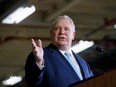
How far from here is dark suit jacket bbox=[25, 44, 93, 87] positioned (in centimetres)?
229

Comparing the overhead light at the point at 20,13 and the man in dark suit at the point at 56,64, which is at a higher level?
the overhead light at the point at 20,13

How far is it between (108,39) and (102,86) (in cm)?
608

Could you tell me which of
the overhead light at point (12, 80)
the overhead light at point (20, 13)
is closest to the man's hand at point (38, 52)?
the overhead light at point (20, 13)

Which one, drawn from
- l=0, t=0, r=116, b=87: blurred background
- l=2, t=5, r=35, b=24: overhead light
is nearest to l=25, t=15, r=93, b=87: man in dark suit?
l=2, t=5, r=35, b=24: overhead light

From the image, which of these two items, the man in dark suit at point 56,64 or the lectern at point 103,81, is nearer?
the lectern at point 103,81

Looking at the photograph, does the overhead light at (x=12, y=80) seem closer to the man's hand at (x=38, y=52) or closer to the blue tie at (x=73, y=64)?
the blue tie at (x=73, y=64)

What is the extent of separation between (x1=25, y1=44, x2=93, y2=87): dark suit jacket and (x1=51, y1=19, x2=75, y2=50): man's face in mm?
48

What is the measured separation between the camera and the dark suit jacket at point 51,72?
7.50 ft

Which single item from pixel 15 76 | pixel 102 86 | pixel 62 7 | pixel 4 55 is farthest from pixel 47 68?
pixel 15 76

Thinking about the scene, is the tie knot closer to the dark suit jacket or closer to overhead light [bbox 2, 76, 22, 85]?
the dark suit jacket

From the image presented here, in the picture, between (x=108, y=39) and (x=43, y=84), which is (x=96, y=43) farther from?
(x=43, y=84)

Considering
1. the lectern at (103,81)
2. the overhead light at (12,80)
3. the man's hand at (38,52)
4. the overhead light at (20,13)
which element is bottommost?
the overhead light at (12,80)

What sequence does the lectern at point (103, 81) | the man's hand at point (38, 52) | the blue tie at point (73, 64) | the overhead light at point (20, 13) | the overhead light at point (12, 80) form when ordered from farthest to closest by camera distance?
the overhead light at point (12, 80) → the overhead light at point (20, 13) → the blue tie at point (73, 64) → the man's hand at point (38, 52) → the lectern at point (103, 81)

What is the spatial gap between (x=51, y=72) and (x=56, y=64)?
0.07 metres
